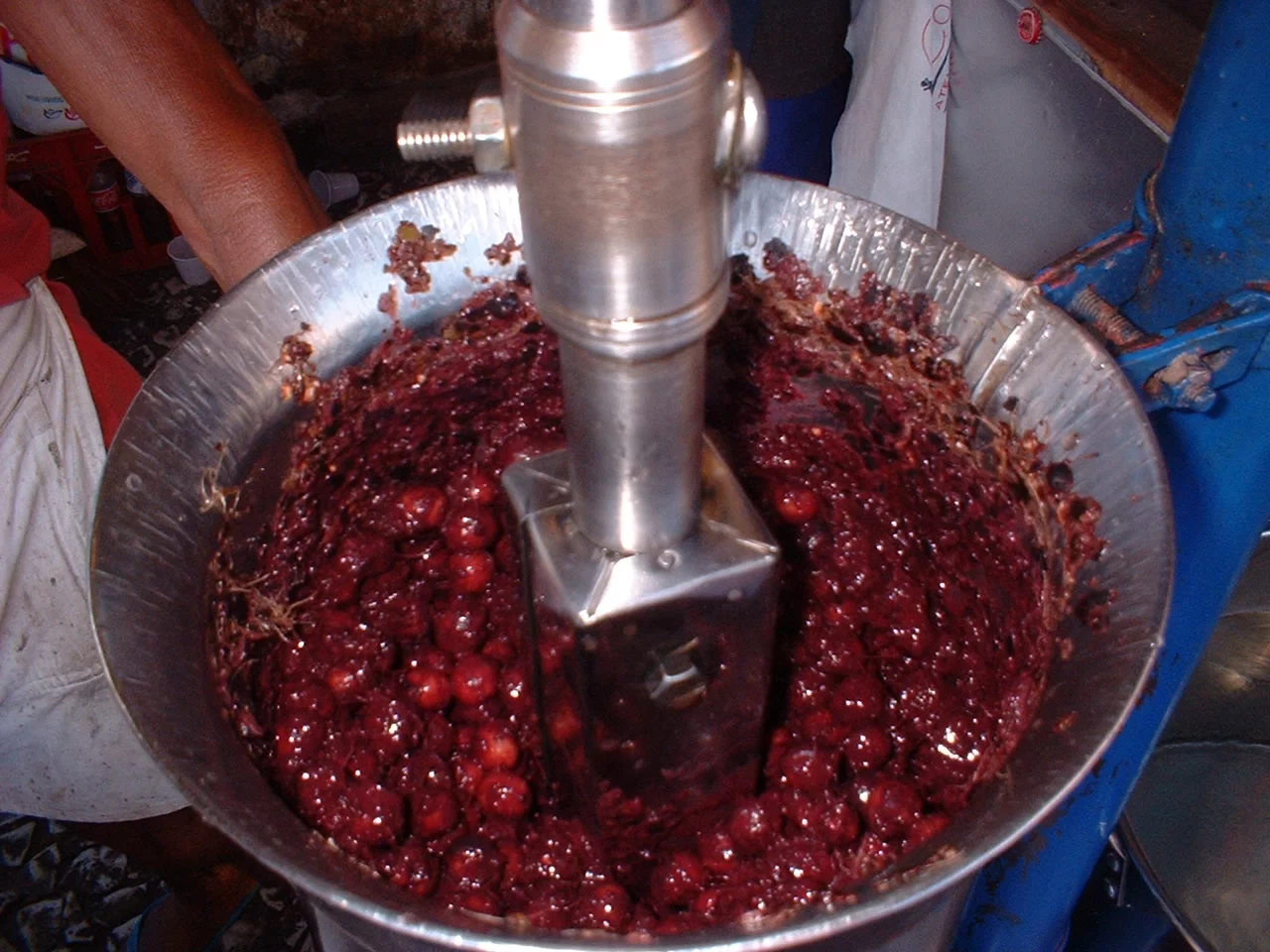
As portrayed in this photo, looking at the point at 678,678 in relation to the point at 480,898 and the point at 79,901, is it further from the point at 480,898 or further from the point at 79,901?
the point at 79,901

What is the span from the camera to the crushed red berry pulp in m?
1.14

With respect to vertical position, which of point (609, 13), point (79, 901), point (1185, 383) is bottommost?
point (79, 901)

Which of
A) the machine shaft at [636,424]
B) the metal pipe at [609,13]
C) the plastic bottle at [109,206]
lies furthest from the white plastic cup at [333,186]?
the metal pipe at [609,13]

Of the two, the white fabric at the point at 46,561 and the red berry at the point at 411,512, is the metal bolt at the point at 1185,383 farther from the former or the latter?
the white fabric at the point at 46,561

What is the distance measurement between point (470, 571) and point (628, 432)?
0.69 metres

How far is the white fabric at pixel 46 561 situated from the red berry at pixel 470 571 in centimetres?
80

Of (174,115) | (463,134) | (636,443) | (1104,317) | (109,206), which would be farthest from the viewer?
(109,206)

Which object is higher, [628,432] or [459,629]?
[628,432]

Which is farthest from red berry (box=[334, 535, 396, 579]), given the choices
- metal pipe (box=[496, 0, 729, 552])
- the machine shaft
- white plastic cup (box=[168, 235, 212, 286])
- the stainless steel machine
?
white plastic cup (box=[168, 235, 212, 286])

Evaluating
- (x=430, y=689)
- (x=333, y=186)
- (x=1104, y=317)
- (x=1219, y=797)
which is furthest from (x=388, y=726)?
(x=333, y=186)

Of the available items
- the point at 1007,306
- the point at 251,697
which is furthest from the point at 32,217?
the point at 1007,306

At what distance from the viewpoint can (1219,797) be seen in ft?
6.34

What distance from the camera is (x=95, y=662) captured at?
6.46 ft

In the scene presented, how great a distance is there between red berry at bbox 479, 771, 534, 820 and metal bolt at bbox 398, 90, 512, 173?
817 millimetres
